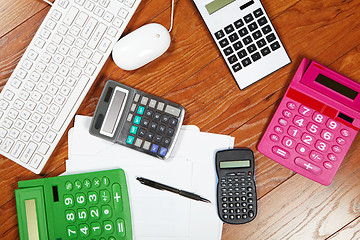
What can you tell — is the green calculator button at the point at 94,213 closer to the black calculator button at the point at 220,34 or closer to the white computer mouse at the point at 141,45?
the white computer mouse at the point at 141,45

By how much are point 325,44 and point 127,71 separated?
0.41 m

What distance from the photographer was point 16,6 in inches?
27.4

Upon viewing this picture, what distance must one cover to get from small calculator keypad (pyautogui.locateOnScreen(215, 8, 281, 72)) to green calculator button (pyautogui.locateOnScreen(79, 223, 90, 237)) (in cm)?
45

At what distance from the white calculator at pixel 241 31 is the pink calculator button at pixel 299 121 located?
128mm

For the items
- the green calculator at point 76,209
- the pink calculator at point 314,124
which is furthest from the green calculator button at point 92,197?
the pink calculator at point 314,124

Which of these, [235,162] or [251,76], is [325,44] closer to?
[251,76]

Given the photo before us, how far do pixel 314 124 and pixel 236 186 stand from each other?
0.20 m

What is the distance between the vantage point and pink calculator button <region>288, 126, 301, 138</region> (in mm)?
685

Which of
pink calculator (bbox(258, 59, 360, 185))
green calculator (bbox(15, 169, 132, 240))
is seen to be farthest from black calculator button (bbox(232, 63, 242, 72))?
green calculator (bbox(15, 169, 132, 240))

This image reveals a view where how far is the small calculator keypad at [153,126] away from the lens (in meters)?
0.68

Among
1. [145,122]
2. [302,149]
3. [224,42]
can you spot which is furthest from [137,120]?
[302,149]

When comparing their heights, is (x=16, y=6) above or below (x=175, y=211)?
above

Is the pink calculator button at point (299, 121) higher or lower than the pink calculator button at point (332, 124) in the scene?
higher

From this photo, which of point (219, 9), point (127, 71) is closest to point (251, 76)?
point (219, 9)
